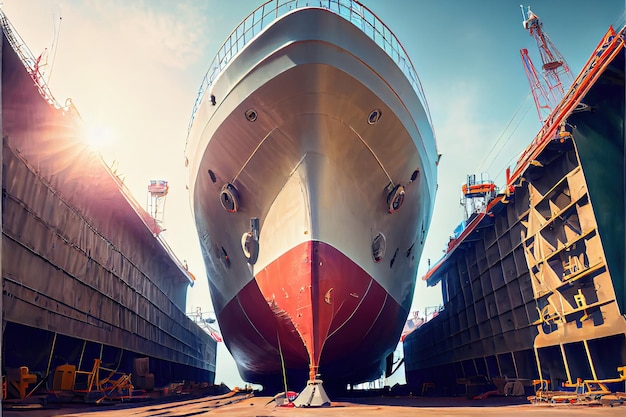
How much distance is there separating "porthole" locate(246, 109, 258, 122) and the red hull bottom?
3107 millimetres

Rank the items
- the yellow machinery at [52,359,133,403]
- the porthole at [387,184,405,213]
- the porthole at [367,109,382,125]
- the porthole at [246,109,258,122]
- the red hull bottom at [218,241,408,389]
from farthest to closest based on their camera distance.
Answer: the porthole at [387,184,405,213] → the yellow machinery at [52,359,133,403] → the porthole at [367,109,382,125] → the porthole at [246,109,258,122] → the red hull bottom at [218,241,408,389]

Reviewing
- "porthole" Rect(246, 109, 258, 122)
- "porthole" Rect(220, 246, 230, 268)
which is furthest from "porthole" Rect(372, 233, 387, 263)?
"porthole" Rect(246, 109, 258, 122)

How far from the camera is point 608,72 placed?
8609 millimetres

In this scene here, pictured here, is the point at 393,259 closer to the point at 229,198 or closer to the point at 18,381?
the point at 229,198

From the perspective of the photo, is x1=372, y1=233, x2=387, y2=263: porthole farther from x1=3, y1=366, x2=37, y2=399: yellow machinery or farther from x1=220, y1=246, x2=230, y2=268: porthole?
x1=3, y1=366, x2=37, y2=399: yellow machinery

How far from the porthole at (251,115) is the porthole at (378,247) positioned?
415 centimetres

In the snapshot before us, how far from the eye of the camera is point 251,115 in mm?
9750

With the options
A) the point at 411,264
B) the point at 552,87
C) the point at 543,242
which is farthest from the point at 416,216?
the point at 552,87

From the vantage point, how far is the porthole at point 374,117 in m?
9.82

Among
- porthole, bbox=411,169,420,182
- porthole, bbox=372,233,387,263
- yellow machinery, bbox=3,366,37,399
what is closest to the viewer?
yellow machinery, bbox=3,366,37,399

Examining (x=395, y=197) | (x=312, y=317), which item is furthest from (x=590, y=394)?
(x=395, y=197)

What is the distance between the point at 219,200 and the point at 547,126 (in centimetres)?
873

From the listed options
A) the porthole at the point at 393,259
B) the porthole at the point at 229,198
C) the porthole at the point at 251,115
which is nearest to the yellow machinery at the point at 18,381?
the porthole at the point at 229,198

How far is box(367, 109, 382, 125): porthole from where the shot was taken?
9821mm
